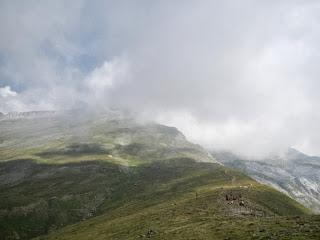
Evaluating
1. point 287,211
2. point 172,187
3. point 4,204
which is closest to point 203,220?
point 287,211

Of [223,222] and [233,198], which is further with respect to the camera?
[233,198]

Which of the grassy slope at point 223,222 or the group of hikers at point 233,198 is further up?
the group of hikers at point 233,198

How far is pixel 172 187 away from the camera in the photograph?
193m

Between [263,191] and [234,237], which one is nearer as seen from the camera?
[234,237]

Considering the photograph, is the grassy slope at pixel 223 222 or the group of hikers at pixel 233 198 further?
the group of hikers at pixel 233 198

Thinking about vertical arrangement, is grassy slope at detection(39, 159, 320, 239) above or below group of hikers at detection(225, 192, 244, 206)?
below

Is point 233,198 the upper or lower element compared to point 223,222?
upper

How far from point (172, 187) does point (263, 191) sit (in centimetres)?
6139

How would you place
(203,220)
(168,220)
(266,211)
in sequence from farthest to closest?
(266,211), (168,220), (203,220)

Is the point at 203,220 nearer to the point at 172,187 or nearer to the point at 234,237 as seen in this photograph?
the point at 234,237

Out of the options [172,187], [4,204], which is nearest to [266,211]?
[172,187]

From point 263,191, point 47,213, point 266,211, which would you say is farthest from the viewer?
→ point 47,213

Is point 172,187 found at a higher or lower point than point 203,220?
higher

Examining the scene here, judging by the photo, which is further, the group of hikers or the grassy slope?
the group of hikers
